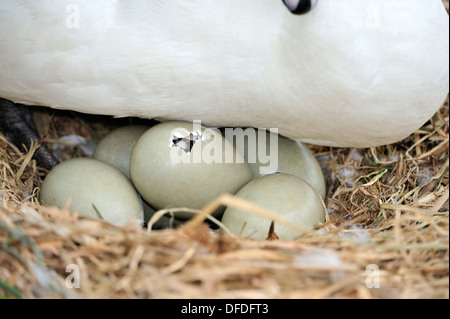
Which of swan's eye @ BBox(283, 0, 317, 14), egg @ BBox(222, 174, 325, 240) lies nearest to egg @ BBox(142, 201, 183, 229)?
egg @ BBox(222, 174, 325, 240)

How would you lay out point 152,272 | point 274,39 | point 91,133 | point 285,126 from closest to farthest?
point 152,272 < point 274,39 < point 285,126 < point 91,133

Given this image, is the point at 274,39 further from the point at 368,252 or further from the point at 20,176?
the point at 20,176

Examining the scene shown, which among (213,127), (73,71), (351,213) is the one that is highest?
(73,71)

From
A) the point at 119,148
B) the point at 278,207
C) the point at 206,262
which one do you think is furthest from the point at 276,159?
the point at 206,262

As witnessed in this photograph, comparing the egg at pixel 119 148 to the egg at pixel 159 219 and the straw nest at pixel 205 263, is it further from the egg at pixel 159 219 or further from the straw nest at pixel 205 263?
the straw nest at pixel 205 263

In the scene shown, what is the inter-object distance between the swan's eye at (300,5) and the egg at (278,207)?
0.35 metres

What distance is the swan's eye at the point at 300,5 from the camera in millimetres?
994

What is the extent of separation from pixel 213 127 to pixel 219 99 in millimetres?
136

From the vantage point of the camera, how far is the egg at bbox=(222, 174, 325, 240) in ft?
3.58

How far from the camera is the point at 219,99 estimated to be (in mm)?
1179

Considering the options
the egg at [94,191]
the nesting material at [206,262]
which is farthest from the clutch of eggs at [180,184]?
the nesting material at [206,262]

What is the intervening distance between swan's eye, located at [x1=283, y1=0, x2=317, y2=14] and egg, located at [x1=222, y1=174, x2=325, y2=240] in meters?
0.35

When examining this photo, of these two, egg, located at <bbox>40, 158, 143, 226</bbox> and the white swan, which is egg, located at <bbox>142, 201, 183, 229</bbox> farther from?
the white swan
